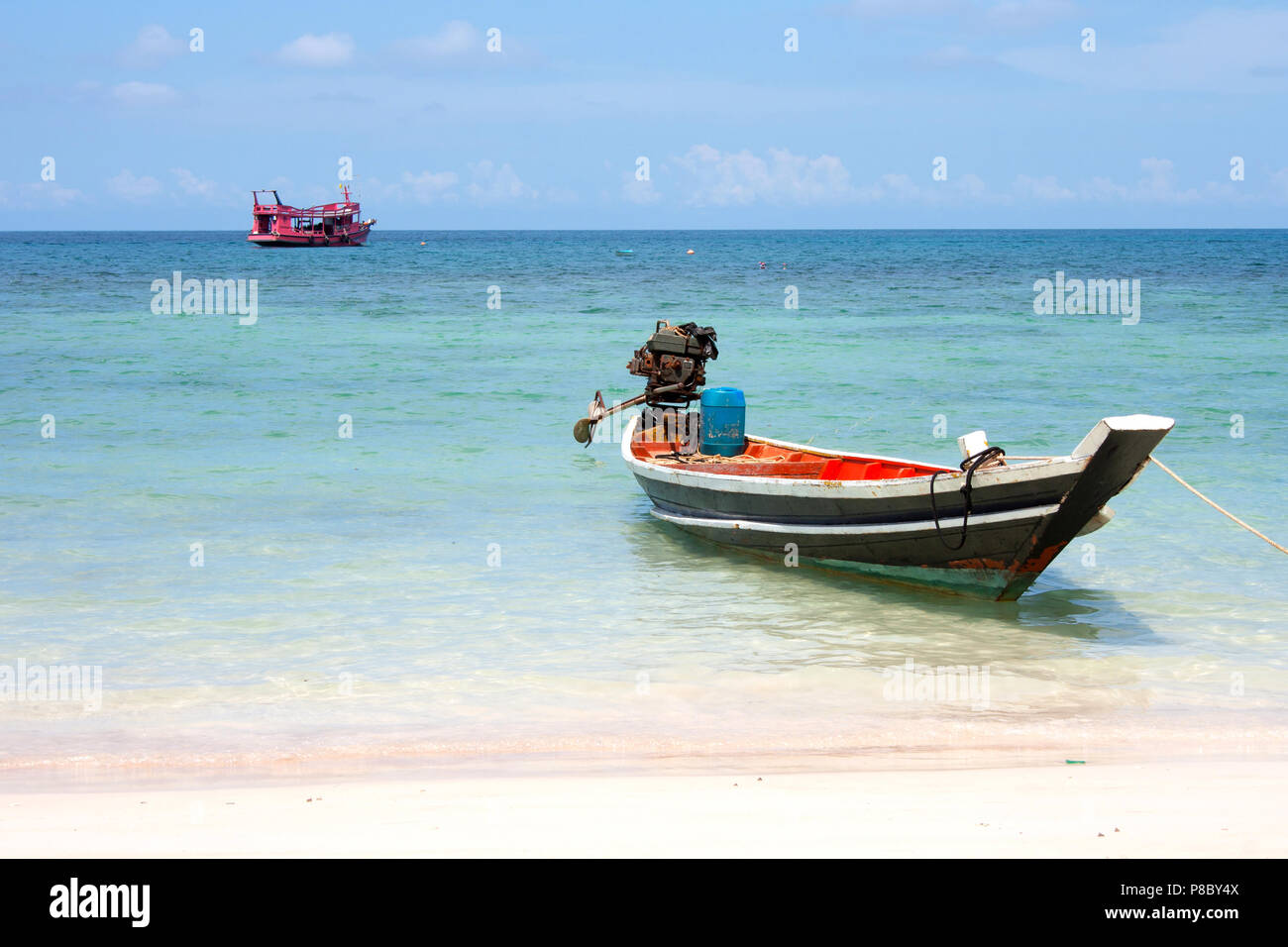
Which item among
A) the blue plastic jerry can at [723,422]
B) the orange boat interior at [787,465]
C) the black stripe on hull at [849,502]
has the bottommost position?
the black stripe on hull at [849,502]

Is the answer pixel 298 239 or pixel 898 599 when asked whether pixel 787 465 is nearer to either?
pixel 898 599

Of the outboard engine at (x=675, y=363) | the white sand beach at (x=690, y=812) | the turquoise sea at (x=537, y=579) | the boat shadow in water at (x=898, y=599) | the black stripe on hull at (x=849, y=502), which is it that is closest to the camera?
the white sand beach at (x=690, y=812)

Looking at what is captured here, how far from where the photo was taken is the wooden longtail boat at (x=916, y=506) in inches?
332

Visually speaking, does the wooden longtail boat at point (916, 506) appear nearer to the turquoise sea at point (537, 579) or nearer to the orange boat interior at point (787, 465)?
the orange boat interior at point (787, 465)

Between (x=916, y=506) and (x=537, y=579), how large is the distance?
10.9 ft

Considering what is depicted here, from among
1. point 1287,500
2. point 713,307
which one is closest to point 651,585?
point 1287,500

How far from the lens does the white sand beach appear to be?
16.3 feet

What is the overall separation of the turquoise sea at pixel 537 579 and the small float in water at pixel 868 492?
319mm

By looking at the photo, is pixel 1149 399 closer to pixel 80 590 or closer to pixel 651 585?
pixel 651 585

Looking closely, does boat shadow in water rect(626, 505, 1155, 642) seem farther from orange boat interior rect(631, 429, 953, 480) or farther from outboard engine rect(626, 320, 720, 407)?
outboard engine rect(626, 320, 720, 407)

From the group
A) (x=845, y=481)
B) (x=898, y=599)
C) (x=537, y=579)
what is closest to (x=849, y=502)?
(x=845, y=481)

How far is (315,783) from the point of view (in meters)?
6.13

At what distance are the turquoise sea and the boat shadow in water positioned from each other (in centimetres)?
4

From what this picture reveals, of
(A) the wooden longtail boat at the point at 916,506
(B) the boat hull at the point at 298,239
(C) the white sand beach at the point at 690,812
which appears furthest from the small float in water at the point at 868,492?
(B) the boat hull at the point at 298,239
